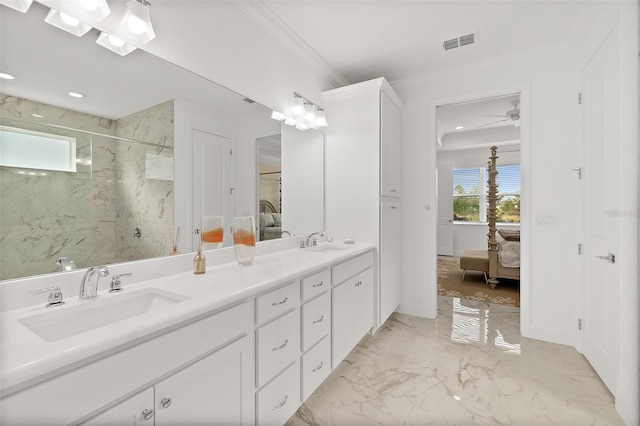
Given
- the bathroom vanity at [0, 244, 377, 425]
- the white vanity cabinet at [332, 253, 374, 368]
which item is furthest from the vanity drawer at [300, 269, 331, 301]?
the white vanity cabinet at [332, 253, 374, 368]

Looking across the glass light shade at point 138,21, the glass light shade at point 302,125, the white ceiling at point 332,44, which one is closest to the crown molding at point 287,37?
the white ceiling at point 332,44

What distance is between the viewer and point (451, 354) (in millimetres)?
2414

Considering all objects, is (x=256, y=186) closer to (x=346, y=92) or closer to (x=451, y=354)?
(x=346, y=92)

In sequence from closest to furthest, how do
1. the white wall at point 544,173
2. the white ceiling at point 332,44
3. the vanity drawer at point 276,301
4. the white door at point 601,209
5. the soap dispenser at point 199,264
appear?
1. the white ceiling at point 332,44
2. the vanity drawer at point 276,301
3. the soap dispenser at point 199,264
4. the white door at point 601,209
5. the white wall at point 544,173

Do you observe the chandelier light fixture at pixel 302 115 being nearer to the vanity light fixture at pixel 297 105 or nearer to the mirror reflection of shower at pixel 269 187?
the vanity light fixture at pixel 297 105

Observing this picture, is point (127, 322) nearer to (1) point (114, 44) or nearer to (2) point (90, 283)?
(2) point (90, 283)

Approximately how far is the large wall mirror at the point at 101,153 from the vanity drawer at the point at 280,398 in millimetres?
854

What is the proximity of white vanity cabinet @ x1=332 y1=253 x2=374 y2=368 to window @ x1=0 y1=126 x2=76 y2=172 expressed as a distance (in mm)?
1508

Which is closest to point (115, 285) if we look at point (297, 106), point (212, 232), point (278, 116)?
point (212, 232)

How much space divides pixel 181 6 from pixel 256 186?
3.71 feet

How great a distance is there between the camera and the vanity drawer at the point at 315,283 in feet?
5.38

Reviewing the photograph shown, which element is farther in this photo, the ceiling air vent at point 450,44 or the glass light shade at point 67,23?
the ceiling air vent at point 450,44

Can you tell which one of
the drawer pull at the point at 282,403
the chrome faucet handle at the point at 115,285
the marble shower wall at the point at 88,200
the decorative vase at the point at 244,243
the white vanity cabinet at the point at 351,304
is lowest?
the drawer pull at the point at 282,403

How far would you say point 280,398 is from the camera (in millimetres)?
1424
